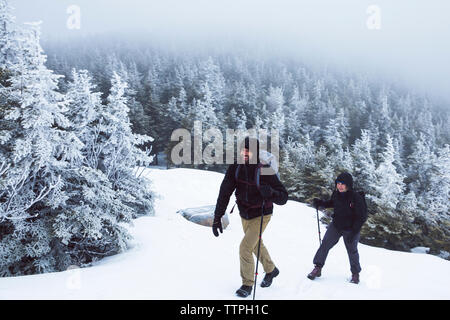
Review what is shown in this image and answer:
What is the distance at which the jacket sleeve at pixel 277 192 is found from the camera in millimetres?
3938

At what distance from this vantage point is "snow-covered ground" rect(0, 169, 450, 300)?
4136mm

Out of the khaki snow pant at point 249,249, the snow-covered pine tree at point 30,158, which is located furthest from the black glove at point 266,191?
the snow-covered pine tree at point 30,158

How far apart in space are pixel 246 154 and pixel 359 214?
2.37 meters

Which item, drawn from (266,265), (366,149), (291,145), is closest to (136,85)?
(291,145)

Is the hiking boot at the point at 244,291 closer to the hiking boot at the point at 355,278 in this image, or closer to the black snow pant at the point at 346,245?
the black snow pant at the point at 346,245

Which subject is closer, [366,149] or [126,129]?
[126,129]

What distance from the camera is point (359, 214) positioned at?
15.2 ft

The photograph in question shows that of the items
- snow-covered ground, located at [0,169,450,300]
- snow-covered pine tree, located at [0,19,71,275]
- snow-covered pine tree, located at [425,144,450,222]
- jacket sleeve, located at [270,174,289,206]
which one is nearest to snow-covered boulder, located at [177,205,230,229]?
snow-covered ground, located at [0,169,450,300]

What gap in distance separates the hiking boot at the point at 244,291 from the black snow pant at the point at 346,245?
175 centimetres

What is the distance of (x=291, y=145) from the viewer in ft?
134

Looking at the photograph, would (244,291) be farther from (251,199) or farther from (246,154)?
(246,154)
